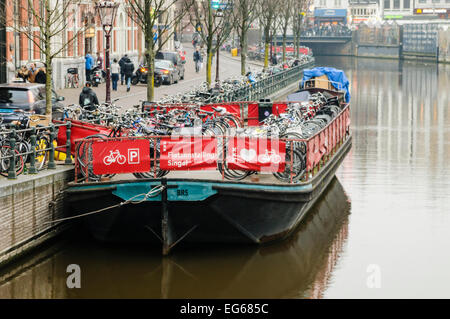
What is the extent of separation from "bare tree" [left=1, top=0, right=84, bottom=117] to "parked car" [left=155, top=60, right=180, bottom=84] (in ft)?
18.5

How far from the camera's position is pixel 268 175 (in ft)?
57.4

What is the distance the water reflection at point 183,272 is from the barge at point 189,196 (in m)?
0.34

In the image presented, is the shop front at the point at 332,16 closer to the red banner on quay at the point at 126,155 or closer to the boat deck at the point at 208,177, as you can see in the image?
the boat deck at the point at 208,177

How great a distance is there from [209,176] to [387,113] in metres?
27.5

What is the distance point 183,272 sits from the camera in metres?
15.9

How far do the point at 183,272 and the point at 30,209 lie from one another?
279cm

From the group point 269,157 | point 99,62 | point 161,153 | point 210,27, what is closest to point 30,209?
point 161,153

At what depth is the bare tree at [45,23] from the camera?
24.2m

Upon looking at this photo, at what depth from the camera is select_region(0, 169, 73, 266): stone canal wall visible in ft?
50.9

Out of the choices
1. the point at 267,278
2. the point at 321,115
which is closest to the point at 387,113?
the point at 321,115

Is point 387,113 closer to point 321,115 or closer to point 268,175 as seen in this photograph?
point 321,115

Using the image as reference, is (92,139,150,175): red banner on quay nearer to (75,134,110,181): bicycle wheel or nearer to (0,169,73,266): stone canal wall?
(75,134,110,181): bicycle wheel

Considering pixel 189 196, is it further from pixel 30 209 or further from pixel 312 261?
pixel 30 209

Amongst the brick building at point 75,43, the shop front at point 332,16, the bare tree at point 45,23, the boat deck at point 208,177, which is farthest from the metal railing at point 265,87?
the shop front at point 332,16
